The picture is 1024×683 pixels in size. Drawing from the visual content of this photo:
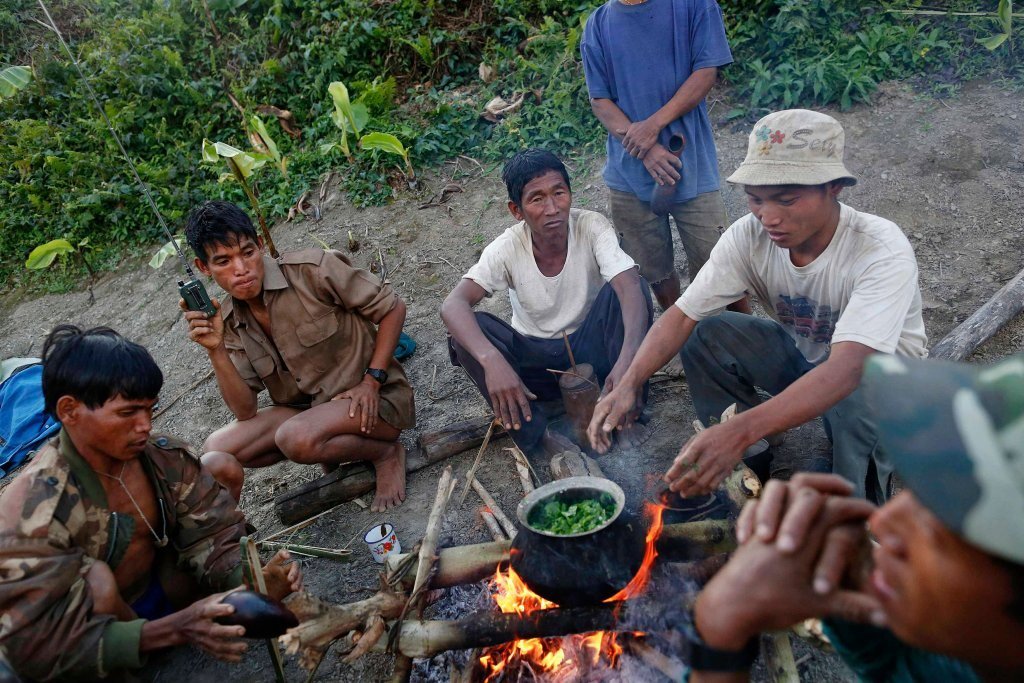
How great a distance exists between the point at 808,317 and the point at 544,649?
6.57 ft

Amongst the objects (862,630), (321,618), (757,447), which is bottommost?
(757,447)

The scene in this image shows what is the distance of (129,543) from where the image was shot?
3.18 meters

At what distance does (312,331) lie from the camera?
173 inches

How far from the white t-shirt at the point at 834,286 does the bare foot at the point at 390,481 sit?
6.92ft

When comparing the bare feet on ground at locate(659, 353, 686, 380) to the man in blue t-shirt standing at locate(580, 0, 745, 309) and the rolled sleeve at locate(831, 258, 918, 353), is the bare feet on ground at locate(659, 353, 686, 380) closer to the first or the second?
the man in blue t-shirt standing at locate(580, 0, 745, 309)

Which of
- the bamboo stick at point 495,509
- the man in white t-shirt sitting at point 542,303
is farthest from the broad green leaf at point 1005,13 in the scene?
the bamboo stick at point 495,509

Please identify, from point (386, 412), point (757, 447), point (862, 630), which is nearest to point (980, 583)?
point (862, 630)

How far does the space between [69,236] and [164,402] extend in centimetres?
414

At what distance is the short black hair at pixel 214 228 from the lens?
13.0 feet

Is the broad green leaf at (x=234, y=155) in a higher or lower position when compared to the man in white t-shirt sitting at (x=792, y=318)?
higher

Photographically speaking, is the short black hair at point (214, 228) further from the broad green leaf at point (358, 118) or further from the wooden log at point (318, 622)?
the broad green leaf at point (358, 118)

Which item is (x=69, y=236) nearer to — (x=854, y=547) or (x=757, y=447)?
(x=757, y=447)

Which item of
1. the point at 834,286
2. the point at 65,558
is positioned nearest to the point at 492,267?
the point at 834,286

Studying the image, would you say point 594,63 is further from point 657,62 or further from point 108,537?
point 108,537
